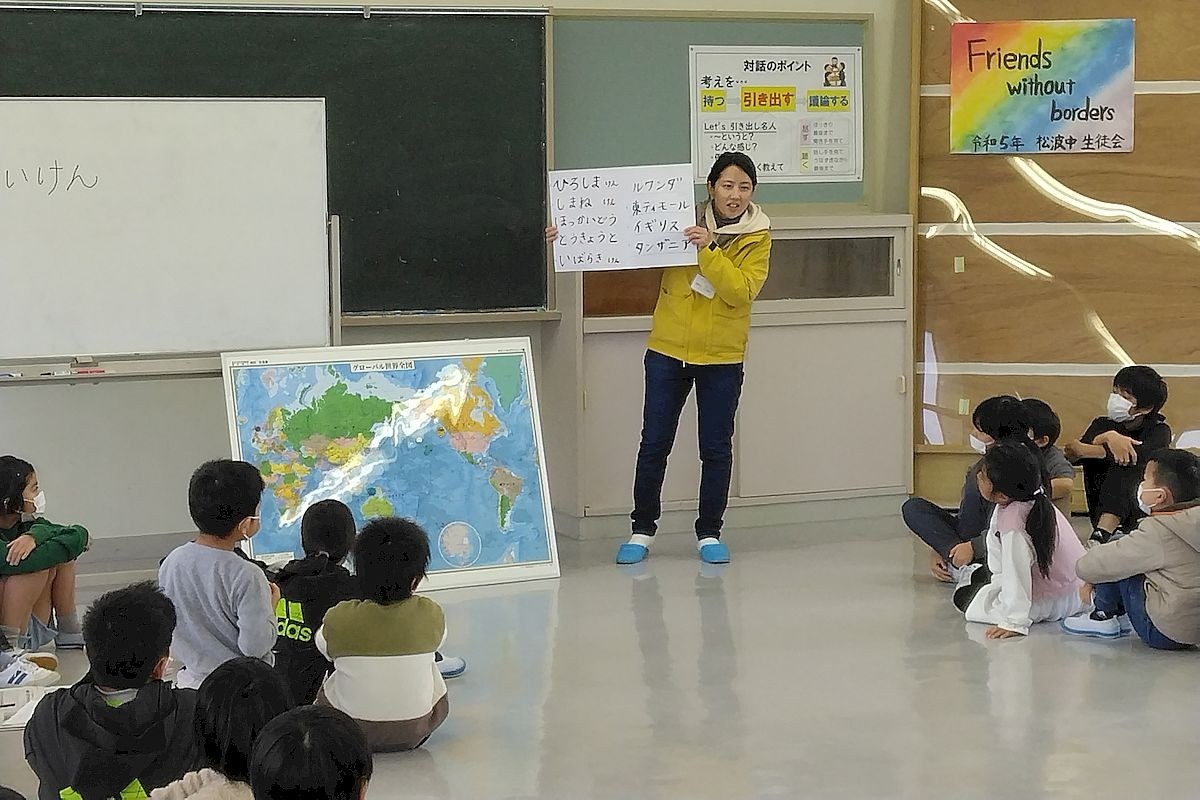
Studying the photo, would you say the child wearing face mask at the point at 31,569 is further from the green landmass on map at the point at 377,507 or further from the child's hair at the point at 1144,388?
the child's hair at the point at 1144,388

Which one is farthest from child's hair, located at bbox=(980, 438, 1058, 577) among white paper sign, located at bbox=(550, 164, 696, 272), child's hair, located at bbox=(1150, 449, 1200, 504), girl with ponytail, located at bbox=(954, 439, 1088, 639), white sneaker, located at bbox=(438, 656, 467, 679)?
white sneaker, located at bbox=(438, 656, 467, 679)

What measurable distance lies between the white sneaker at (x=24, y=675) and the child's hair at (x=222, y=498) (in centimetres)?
86

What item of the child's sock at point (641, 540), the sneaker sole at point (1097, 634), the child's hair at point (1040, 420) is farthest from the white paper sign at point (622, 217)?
the sneaker sole at point (1097, 634)

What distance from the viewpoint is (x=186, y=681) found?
316 cm

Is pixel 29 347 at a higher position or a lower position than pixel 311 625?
higher

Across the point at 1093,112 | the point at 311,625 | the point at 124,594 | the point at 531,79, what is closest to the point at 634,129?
the point at 531,79

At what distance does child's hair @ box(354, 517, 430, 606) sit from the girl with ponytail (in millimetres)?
1780

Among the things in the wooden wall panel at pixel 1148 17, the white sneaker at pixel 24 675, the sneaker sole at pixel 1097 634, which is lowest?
the sneaker sole at pixel 1097 634

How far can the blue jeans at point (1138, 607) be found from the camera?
3.98m

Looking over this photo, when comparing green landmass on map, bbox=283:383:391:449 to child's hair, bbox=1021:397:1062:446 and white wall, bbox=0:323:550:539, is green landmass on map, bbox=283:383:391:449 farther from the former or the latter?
child's hair, bbox=1021:397:1062:446

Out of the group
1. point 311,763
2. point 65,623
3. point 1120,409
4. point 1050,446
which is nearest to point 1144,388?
point 1120,409

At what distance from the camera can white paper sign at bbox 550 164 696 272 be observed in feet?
16.4

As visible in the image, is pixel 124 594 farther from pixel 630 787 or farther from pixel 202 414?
pixel 202 414

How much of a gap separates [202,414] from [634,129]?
187 centimetres
